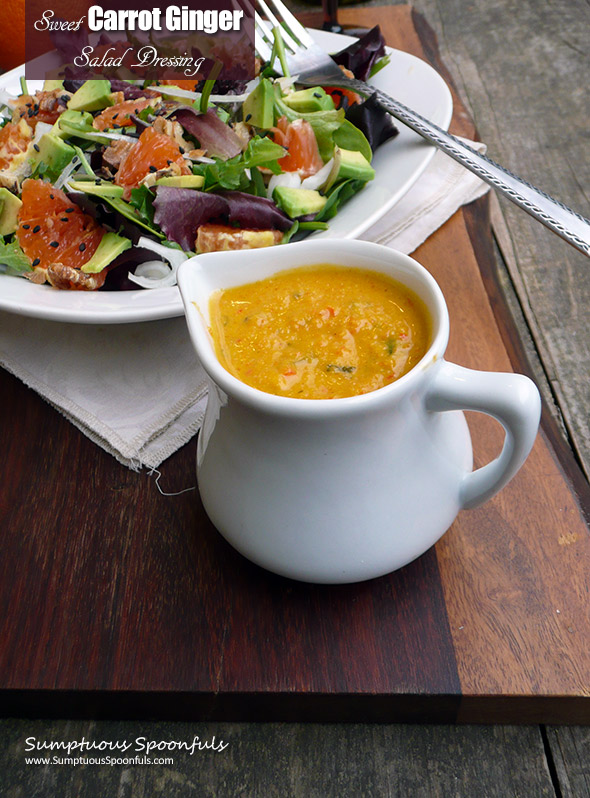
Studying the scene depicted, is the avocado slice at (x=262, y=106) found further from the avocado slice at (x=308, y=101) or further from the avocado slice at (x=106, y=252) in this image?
the avocado slice at (x=106, y=252)

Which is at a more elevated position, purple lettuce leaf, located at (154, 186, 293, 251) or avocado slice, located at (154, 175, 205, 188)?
avocado slice, located at (154, 175, 205, 188)

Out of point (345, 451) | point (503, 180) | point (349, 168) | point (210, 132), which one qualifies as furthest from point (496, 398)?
point (210, 132)

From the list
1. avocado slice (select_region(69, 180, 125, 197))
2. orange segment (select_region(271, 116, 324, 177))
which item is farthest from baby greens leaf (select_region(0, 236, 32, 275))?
orange segment (select_region(271, 116, 324, 177))

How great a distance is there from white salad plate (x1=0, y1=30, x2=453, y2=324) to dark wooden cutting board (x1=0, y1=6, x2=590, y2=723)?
0.26m

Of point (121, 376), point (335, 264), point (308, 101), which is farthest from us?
point (308, 101)

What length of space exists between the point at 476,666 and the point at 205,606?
0.99ft

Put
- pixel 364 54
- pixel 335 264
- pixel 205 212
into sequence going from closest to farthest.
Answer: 1. pixel 335 264
2. pixel 205 212
3. pixel 364 54

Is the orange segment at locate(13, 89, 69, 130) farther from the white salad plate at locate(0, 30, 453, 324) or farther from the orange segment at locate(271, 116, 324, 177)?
the orange segment at locate(271, 116, 324, 177)

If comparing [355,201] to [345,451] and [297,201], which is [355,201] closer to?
[297,201]

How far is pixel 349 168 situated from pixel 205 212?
260mm

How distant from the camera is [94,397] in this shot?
42.0 inches

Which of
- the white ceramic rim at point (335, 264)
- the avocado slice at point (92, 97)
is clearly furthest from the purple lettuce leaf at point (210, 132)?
the white ceramic rim at point (335, 264)

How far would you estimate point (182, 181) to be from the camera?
1.23 m

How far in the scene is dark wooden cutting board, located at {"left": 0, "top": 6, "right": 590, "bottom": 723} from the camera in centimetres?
75
